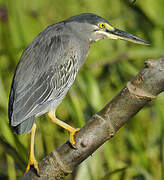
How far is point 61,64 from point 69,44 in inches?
4.3

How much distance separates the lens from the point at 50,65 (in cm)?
183

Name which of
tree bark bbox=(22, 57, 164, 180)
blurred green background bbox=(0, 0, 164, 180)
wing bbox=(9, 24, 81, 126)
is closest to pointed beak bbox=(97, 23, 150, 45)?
wing bbox=(9, 24, 81, 126)

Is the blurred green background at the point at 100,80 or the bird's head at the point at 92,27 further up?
the bird's head at the point at 92,27

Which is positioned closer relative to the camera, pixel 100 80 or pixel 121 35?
pixel 121 35

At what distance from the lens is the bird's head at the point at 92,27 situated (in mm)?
1841

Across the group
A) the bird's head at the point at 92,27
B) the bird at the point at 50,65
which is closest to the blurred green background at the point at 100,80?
the bird at the point at 50,65

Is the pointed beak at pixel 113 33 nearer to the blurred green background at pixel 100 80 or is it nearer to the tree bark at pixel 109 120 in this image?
the blurred green background at pixel 100 80

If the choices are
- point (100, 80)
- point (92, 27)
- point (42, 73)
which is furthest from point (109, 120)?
point (100, 80)

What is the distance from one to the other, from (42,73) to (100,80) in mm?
1193

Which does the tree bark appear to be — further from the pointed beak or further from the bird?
the pointed beak

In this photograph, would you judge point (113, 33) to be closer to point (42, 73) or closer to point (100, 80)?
point (42, 73)

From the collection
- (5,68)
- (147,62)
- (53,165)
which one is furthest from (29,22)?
(147,62)

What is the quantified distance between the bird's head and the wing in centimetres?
7

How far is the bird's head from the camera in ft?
6.04
